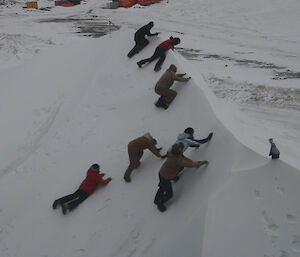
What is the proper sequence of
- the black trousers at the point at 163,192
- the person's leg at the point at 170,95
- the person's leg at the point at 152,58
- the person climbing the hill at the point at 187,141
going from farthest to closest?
the person's leg at the point at 152,58 → the person's leg at the point at 170,95 → the person climbing the hill at the point at 187,141 → the black trousers at the point at 163,192

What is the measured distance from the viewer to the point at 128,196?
21.4 ft

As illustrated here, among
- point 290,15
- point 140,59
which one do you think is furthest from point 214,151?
point 290,15

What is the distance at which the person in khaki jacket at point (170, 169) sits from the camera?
5184 millimetres

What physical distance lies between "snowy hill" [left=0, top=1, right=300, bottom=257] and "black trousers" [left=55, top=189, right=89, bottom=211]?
157mm

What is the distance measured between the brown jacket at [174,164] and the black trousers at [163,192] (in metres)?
0.18

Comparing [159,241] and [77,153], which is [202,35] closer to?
[77,153]

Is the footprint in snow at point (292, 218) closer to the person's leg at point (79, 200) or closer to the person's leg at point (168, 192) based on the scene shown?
the person's leg at point (168, 192)

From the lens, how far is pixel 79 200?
698 centimetres

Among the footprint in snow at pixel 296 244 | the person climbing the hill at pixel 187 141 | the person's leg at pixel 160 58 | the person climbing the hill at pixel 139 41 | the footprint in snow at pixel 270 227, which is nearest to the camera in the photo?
the footprint in snow at pixel 296 244

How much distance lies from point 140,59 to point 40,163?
477 cm

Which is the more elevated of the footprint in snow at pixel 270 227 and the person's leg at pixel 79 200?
the footprint in snow at pixel 270 227

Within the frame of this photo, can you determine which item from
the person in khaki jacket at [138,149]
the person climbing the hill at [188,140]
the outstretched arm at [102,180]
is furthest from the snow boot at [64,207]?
the person climbing the hill at [188,140]

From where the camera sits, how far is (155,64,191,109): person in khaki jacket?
781 cm

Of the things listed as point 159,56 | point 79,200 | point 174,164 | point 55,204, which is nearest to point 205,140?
point 174,164
